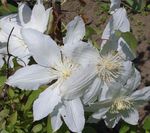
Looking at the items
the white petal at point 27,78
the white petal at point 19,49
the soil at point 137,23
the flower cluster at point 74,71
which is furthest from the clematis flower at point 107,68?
the soil at point 137,23

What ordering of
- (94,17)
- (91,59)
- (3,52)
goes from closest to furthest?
(91,59)
(3,52)
(94,17)

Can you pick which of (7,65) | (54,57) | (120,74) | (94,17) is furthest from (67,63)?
(94,17)

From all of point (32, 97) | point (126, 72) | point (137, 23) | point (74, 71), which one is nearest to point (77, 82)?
point (74, 71)

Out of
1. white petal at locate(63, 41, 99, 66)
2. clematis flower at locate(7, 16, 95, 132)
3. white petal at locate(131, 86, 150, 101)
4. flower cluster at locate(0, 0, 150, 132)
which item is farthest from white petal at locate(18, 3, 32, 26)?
white petal at locate(131, 86, 150, 101)

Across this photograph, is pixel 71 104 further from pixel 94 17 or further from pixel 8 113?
pixel 94 17

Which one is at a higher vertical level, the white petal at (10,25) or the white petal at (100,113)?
the white petal at (10,25)

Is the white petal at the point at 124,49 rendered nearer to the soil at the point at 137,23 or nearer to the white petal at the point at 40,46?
the white petal at the point at 40,46

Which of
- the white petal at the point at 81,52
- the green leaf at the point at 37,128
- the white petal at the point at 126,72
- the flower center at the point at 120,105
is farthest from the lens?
the green leaf at the point at 37,128

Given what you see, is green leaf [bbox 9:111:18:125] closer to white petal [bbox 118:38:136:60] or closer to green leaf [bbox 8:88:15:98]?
green leaf [bbox 8:88:15:98]
